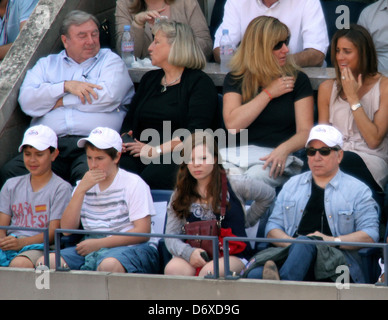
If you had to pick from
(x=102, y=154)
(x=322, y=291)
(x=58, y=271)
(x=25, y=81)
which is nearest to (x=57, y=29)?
(x=25, y=81)

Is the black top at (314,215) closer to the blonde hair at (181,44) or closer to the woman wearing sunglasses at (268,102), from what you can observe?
the woman wearing sunglasses at (268,102)

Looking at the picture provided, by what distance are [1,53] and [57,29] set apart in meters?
0.79

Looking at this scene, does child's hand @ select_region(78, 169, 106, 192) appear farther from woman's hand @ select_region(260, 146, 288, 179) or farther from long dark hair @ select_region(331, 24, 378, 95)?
long dark hair @ select_region(331, 24, 378, 95)

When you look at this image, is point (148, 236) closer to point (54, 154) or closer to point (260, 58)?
point (54, 154)

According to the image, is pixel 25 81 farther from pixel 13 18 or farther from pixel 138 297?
pixel 138 297

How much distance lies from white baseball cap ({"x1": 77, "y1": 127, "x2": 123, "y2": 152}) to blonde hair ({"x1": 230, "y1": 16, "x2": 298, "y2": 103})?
118cm

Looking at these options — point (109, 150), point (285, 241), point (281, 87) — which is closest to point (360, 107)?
point (281, 87)

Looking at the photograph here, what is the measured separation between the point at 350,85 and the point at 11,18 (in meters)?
A: 3.64

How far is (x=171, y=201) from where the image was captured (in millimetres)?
7195

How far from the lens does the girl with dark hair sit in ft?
23.2

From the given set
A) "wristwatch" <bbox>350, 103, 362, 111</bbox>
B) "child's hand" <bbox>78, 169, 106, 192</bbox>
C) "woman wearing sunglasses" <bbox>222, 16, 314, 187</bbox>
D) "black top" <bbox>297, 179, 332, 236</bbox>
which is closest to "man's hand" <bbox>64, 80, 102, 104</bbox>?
"woman wearing sunglasses" <bbox>222, 16, 314, 187</bbox>

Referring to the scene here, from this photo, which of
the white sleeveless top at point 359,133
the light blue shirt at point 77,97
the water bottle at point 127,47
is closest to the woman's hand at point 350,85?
the white sleeveless top at point 359,133

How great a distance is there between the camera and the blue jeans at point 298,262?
664 cm

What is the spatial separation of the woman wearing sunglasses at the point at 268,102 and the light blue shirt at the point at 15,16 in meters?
2.57
